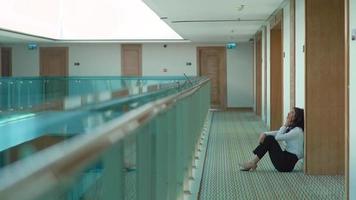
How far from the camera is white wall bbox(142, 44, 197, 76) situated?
2017cm

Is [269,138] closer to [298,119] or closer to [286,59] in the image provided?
[298,119]

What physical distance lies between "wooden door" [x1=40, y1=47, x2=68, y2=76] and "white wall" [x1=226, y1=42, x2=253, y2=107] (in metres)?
6.08

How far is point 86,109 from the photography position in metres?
1.20

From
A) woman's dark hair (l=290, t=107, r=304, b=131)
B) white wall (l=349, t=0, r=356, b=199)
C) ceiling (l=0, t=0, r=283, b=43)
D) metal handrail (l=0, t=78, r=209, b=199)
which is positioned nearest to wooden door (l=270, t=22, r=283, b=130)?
ceiling (l=0, t=0, r=283, b=43)

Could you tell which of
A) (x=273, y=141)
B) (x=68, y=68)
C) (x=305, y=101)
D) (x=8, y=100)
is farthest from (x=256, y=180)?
(x=68, y=68)

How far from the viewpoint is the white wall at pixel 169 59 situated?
66.2ft

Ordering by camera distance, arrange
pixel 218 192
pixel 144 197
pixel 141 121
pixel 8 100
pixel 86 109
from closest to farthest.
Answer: pixel 86 109 < pixel 141 121 < pixel 144 197 < pixel 218 192 < pixel 8 100

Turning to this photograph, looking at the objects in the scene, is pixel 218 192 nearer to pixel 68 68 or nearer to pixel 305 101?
pixel 305 101

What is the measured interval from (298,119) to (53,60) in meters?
15.3

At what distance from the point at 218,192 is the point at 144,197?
3820mm

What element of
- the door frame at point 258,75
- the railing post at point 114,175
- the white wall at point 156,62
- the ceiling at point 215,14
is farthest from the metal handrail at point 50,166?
the white wall at point 156,62

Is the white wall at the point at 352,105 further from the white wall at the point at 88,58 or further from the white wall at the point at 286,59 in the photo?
the white wall at the point at 88,58

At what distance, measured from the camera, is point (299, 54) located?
7.43 meters

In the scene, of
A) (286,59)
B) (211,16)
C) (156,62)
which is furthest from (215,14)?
(156,62)
